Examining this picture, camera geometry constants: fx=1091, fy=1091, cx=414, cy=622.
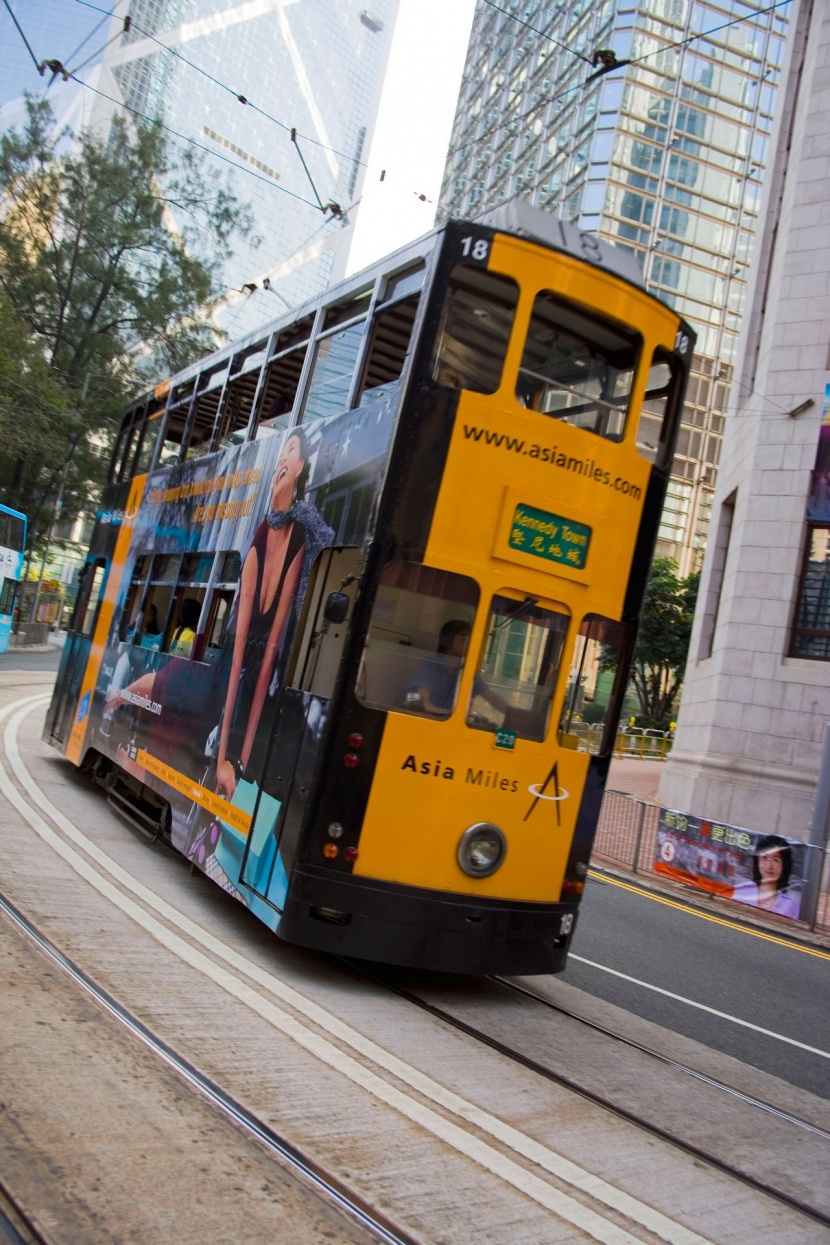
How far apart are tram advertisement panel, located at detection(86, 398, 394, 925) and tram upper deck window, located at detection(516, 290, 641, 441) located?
905 millimetres

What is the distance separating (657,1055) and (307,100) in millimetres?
117133

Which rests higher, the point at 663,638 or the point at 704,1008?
the point at 663,638

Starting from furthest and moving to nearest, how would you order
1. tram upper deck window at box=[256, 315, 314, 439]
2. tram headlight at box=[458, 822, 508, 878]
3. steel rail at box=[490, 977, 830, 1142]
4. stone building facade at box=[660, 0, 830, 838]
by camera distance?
stone building facade at box=[660, 0, 830, 838], tram upper deck window at box=[256, 315, 314, 439], tram headlight at box=[458, 822, 508, 878], steel rail at box=[490, 977, 830, 1142]

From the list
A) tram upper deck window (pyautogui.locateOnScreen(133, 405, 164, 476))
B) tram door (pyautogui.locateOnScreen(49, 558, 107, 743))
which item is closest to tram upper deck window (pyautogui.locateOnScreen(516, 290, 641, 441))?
tram upper deck window (pyautogui.locateOnScreen(133, 405, 164, 476))

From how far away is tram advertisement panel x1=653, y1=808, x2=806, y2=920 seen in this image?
1283cm

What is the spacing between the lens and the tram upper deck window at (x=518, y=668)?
6.16m

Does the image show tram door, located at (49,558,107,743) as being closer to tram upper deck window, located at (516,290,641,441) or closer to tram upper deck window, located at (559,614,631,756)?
tram upper deck window, located at (559,614,631,756)

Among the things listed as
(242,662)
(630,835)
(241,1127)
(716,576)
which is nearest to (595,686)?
(242,662)

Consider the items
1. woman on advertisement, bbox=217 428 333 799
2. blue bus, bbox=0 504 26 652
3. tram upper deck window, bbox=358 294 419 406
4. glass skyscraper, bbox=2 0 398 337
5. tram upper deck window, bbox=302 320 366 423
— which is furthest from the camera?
glass skyscraper, bbox=2 0 398 337

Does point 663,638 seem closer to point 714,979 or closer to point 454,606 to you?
point 714,979

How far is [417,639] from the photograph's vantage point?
19.9 feet

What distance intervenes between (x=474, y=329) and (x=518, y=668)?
76.9 inches

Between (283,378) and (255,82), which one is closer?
(283,378)

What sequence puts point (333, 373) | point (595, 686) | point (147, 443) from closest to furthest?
point (595, 686), point (333, 373), point (147, 443)
